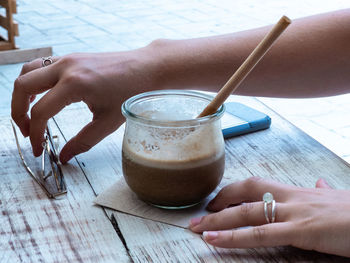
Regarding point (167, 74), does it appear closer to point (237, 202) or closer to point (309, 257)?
point (237, 202)

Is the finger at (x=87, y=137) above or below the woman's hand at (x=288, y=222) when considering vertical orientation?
below

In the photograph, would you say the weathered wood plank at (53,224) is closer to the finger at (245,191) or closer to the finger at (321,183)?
the finger at (245,191)

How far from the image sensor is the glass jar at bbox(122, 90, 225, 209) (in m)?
0.71

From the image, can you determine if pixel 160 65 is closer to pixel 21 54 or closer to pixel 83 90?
pixel 83 90

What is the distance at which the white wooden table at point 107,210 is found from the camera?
67 centimetres

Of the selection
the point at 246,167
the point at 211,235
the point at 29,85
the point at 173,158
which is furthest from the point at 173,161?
the point at 29,85

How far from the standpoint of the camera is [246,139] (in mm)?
994

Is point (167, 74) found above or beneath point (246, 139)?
above

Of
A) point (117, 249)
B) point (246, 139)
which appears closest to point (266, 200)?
point (117, 249)

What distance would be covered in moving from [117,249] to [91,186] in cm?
18

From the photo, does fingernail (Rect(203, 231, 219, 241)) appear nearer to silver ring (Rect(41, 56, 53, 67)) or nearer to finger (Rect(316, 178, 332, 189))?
finger (Rect(316, 178, 332, 189))

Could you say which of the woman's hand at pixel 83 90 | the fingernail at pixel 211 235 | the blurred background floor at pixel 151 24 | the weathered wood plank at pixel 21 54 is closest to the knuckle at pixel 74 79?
the woman's hand at pixel 83 90

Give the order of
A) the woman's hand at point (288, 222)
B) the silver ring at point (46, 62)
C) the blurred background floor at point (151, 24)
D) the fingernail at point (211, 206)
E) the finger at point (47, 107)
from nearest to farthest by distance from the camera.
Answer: the woman's hand at point (288, 222)
the fingernail at point (211, 206)
the finger at point (47, 107)
the silver ring at point (46, 62)
the blurred background floor at point (151, 24)

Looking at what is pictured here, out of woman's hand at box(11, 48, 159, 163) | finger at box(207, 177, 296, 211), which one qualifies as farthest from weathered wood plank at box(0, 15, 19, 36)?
finger at box(207, 177, 296, 211)
